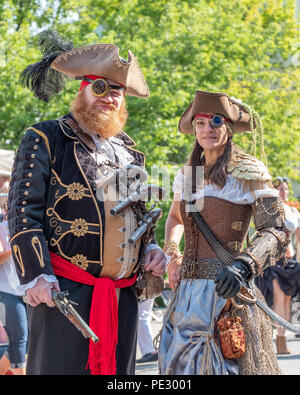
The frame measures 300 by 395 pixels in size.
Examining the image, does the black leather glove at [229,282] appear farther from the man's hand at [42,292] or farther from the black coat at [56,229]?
the man's hand at [42,292]

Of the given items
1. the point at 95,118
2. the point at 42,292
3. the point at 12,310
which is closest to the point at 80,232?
the point at 42,292

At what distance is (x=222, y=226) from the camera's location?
420 centimetres

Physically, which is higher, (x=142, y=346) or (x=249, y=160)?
(x=249, y=160)

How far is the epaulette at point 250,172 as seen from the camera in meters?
4.18

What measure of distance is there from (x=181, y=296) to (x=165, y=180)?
1.27 metres

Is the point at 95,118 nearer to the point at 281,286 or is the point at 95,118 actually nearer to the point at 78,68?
the point at 78,68

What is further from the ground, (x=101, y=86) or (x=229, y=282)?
(x=101, y=86)

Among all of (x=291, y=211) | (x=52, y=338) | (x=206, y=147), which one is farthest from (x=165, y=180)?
(x=291, y=211)

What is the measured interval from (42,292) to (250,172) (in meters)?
1.47

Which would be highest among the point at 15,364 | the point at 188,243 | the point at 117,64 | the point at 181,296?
the point at 117,64

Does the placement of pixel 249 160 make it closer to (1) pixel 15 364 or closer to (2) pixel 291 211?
(1) pixel 15 364

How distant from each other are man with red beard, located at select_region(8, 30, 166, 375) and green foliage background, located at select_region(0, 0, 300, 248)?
8.16 metres

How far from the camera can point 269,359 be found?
410 centimetres

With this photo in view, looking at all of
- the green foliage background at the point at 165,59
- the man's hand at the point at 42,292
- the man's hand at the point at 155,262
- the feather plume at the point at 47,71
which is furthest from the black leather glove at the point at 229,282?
the green foliage background at the point at 165,59
